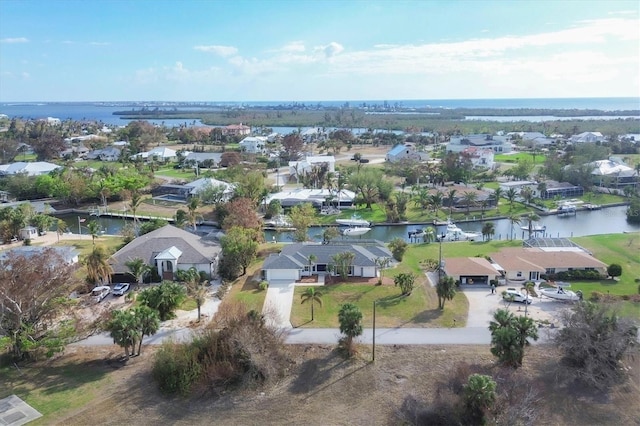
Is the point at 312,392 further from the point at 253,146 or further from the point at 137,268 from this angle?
the point at 253,146

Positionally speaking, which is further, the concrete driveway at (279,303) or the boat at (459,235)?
the boat at (459,235)

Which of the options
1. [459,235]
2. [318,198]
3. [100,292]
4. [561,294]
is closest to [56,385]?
[100,292]

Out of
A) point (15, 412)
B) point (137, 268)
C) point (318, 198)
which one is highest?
point (318, 198)

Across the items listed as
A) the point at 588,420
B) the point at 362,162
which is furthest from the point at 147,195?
the point at 588,420

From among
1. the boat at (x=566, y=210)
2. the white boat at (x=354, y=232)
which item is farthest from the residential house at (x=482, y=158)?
the white boat at (x=354, y=232)

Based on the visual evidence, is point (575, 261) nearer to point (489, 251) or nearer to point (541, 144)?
point (489, 251)

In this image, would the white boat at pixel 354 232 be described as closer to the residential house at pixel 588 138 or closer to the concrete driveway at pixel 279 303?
the concrete driveway at pixel 279 303
